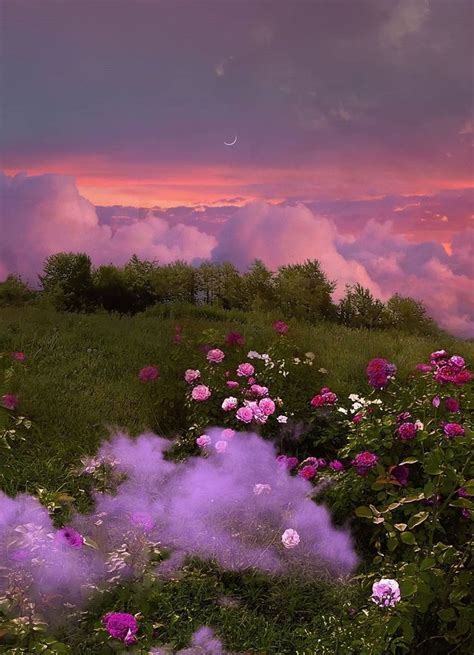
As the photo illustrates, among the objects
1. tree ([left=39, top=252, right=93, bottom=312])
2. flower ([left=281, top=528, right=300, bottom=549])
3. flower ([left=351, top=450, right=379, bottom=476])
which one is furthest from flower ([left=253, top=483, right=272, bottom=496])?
tree ([left=39, top=252, right=93, bottom=312])

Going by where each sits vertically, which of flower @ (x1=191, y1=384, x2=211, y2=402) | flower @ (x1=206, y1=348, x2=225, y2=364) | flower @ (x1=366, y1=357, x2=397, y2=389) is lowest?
flower @ (x1=191, y1=384, x2=211, y2=402)

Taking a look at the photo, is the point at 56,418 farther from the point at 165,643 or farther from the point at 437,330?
the point at 437,330

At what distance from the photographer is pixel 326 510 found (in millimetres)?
4004

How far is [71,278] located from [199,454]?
6934mm

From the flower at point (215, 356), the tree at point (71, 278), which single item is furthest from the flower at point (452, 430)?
the tree at point (71, 278)

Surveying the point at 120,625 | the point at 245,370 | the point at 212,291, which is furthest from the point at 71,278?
the point at 120,625

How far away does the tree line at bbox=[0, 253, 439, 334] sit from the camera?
1033cm

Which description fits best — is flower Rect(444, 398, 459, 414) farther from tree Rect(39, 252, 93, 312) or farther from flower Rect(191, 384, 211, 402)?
tree Rect(39, 252, 93, 312)

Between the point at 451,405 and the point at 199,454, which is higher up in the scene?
the point at 451,405

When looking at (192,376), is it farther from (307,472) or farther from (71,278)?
(71,278)

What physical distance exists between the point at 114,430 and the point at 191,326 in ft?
7.96

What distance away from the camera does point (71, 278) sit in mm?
→ 11352

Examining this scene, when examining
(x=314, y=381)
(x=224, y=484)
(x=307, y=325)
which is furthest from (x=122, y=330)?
(x=224, y=484)

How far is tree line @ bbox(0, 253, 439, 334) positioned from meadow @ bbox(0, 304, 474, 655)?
80cm
